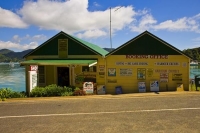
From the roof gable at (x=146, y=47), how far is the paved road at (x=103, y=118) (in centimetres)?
681

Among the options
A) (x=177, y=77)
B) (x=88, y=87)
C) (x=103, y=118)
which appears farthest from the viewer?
(x=177, y=77)

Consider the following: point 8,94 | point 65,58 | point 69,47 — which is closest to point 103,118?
point 8,94

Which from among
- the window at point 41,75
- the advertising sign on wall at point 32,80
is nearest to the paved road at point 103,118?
the advertising sign on wall at point 32,80

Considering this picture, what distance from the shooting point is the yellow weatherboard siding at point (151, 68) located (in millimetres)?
18750

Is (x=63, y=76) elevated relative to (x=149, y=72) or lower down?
lower down

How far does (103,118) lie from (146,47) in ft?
35.2

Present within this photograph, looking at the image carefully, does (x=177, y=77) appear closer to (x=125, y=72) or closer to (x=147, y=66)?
(x=147, y=66)

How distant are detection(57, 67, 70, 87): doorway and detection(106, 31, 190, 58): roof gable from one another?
5.01 metres

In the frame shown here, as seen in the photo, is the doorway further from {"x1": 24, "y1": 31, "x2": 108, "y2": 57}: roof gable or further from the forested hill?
the forested hill

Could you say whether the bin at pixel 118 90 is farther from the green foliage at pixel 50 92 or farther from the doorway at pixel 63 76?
the doorway at pixel 63 76

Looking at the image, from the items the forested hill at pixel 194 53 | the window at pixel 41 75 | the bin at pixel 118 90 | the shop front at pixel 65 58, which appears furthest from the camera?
the forested hill at pixel 194 53

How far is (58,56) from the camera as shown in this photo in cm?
1991

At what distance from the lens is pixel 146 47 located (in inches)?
746

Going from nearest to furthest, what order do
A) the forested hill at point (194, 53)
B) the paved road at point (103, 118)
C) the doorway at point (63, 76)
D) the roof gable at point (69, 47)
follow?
the paved road at point (103, 118) → the roof gable at point (69, 47) → the doorway at point (63, 76) → the forested hill at point (194, 53)
